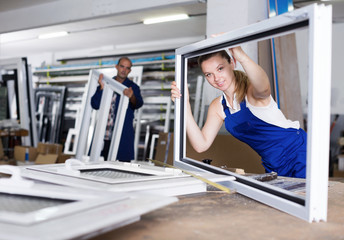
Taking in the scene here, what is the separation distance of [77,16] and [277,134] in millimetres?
5065

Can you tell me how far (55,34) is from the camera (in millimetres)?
7551

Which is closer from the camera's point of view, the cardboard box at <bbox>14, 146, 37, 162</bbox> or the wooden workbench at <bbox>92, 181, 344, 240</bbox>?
the wooden workbench at <bbox>92, 181, 344, 240</bbox>

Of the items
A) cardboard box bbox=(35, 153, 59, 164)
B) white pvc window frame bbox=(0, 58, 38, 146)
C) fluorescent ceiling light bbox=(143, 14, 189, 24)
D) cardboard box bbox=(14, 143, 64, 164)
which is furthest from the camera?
fluorescent ceiling light bbox=(143, 14, 189, 24)

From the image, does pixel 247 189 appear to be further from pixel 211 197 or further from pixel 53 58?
pixel 53 58

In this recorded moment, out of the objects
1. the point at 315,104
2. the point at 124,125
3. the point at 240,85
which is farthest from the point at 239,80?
the point at 124,125

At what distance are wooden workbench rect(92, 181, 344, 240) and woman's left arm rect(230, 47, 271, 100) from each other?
38cm

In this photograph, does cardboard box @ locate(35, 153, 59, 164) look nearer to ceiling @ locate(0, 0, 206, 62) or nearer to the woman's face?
ceiling @ locate(0, 0, 206, 62)

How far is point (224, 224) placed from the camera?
0.71 metres

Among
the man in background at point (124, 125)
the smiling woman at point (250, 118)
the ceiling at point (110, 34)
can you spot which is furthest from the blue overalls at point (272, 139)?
the ceiling at point (110, 34)

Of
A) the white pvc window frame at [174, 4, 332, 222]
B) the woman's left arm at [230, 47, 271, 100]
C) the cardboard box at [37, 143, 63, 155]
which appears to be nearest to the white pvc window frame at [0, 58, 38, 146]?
the cardboard box at [37, 143, 63, 155]

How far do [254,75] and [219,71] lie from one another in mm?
136

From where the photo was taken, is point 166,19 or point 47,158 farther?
point 166,19

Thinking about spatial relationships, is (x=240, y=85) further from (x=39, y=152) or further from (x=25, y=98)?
(x=25, y=98)

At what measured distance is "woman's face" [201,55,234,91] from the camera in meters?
1.18
